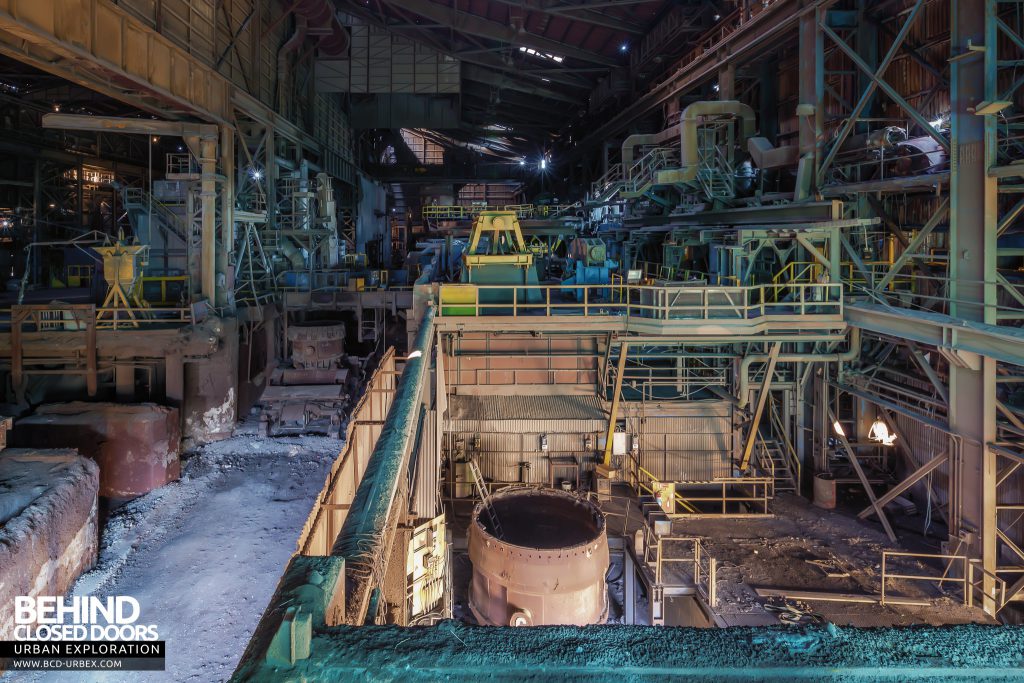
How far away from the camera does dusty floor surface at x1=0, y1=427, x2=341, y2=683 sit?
859cm

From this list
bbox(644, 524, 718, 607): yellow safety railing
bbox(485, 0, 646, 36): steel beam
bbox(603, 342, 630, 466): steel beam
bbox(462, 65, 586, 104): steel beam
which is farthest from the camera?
bbox(462, 65, 586, 104): steel beam

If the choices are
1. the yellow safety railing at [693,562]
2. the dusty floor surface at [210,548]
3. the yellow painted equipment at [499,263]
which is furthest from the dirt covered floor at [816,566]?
the dusty floor surface at [210,548]

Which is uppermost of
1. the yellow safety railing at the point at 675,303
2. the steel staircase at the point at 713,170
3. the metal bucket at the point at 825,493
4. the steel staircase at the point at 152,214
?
the steel staircase at the point at 713,170

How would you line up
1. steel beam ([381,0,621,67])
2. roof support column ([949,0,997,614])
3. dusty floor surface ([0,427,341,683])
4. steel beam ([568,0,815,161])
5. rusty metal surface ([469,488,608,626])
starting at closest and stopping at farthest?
dusty floor surface ([0,427,341,683])
rusty metal surface ([469,488,608,626])
roof support column ([949,0,997,614])
steel beam ([568,0,815,161])
steel beam ([381,0,621,67])

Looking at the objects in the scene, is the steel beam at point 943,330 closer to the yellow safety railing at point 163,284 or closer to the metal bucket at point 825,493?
the metal bucket at point 825,493

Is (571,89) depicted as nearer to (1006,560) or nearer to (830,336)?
(830,336)

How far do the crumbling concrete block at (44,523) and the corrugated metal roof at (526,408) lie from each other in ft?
27.8

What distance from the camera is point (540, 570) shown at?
10852 mm

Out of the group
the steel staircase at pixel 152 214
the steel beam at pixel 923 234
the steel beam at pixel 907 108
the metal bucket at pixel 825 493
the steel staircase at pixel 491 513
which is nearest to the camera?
the steel staircase at pixel 491 513

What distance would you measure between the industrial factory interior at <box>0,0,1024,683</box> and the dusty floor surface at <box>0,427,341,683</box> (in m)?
0.07

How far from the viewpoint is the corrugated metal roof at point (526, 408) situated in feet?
56.4

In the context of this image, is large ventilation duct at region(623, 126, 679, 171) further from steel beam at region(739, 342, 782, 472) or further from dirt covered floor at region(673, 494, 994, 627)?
dirt covered floor at region(673, 494, 994, 627)

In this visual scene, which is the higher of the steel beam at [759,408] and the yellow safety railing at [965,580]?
the steel beam at [759,408]

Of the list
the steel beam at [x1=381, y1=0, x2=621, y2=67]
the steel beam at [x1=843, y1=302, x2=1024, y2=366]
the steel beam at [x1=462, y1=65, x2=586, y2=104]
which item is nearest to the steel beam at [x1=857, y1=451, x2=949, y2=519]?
the steel beam at [x1=843, y1=302, x2=1024, y2=366]
